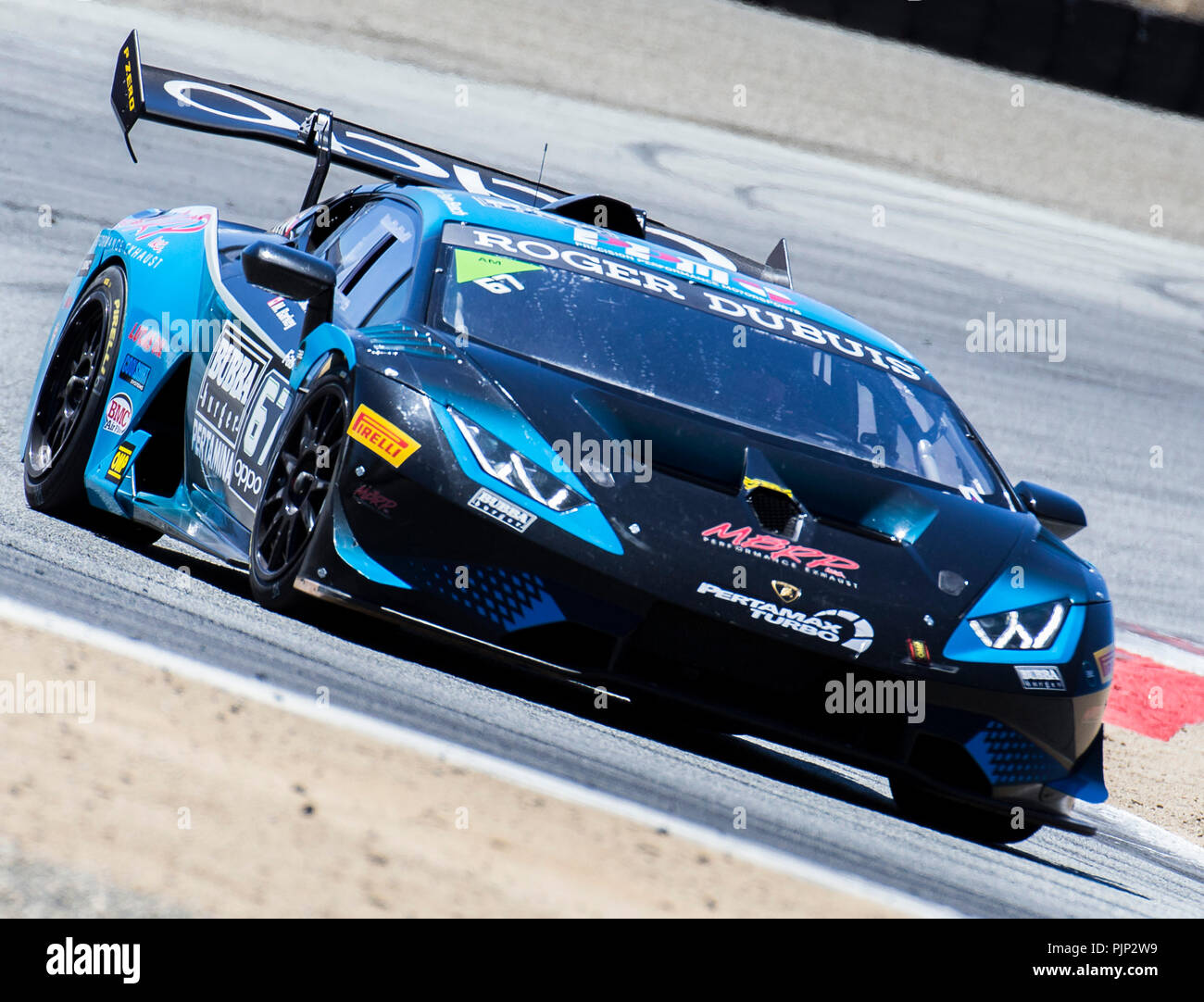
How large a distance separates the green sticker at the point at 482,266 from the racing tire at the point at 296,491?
69cm

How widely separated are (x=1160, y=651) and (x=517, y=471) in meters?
4.52

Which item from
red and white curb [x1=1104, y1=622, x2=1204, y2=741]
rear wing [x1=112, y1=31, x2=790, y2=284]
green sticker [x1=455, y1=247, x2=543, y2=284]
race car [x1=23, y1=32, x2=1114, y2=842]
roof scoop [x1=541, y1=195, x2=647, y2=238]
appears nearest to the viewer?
race car [x1=23, y1=32, x2=1114, y2=842]

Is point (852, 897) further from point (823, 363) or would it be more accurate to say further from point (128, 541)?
point (128, 541)

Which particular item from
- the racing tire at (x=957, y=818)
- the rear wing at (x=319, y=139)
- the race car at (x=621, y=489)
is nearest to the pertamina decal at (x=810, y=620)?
the race car at (x=621, y=489)

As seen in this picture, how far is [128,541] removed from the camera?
6.28 meters

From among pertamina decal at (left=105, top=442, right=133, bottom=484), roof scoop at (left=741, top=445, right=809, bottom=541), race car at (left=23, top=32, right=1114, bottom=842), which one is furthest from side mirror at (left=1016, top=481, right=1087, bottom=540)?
pertamina decal at (left=105, top=442, right=133, bottom=484)

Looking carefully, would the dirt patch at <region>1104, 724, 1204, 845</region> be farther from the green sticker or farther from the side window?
the side window

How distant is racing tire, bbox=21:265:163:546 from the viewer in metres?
6.22

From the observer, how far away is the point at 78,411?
6324mm

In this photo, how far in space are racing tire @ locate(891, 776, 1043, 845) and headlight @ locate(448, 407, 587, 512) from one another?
1.22 metres

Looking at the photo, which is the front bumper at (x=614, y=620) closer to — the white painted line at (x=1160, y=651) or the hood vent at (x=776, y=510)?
the hood vent at (x=776, y=510)

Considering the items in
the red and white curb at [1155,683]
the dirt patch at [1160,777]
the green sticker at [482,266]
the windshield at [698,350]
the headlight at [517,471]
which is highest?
the green sticker at [482,266]

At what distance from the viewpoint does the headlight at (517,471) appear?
4.58 m
